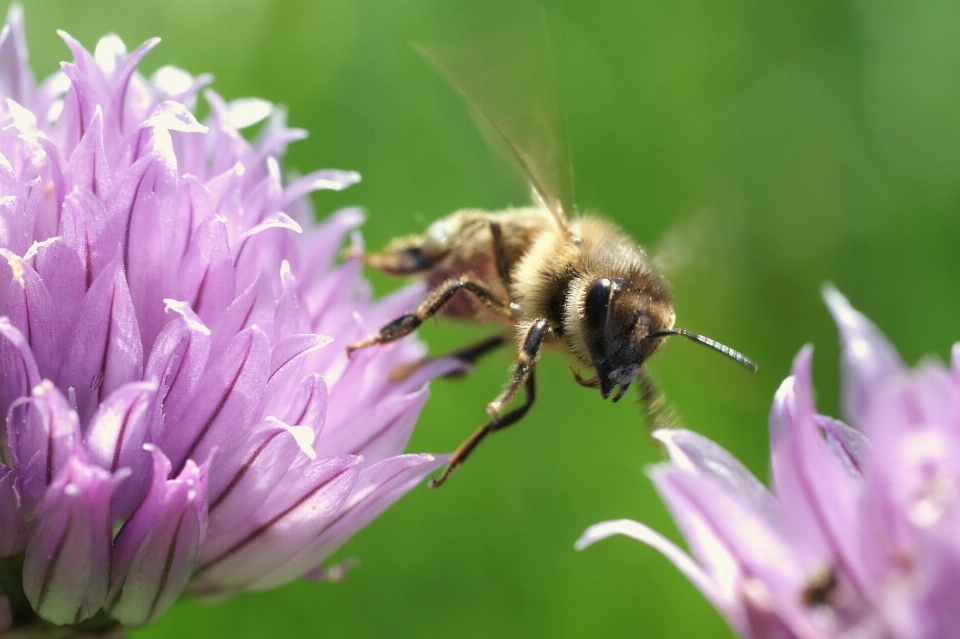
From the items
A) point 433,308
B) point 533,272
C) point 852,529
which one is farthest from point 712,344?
point 852,529

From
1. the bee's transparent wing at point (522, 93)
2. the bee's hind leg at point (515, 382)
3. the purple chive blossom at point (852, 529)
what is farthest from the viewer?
the bee's transparent wing at point (522, 93)

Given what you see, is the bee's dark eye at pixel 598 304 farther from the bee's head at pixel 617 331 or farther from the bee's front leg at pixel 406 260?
the bee's front leg at pixel 406 260

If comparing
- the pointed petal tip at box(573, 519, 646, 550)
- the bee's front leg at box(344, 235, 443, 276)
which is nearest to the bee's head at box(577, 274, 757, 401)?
the bee's front leg at box(344, 235, 443, 276)

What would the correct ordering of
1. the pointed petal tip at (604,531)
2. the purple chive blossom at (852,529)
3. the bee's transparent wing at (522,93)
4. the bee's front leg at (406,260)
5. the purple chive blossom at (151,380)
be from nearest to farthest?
the purple chive blossom at (852,529) → the pointed petal tip at (604,531) → the purple chive blossom at (151,380) → the bee's transparent wing at (522,93) → the bee's front leg at (406,260)

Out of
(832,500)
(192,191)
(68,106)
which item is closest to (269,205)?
(192,191)

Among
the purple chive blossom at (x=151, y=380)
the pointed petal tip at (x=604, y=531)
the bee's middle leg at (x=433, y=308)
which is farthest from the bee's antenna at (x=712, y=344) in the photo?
the pointed petal tip at (x=604, y=531)

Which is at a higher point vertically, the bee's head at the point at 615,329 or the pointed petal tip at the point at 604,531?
the pointed petal tip at the point at 604,531

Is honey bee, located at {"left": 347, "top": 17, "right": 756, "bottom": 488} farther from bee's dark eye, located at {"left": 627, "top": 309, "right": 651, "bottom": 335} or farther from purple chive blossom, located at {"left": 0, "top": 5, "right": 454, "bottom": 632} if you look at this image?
purple chive blossom, located at {"left": 0, "top": 5, "right": 454, "bottom": 632}
